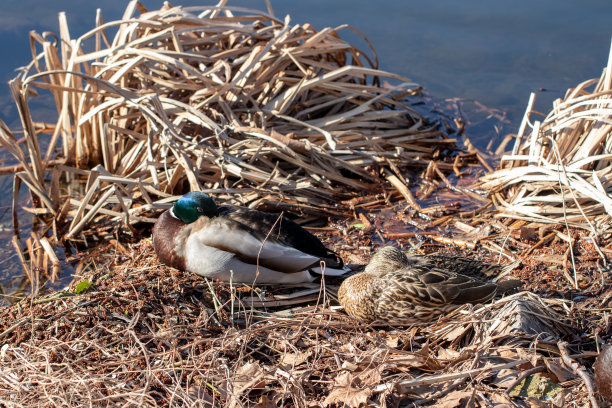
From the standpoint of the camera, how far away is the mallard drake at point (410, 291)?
296 centimetres

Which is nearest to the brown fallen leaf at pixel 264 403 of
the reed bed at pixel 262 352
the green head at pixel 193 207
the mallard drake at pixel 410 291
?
the reed bed at pixel 262 352

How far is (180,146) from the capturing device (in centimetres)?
454

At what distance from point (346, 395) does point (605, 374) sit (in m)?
Answer: 0.96

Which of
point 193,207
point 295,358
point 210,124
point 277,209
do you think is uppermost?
point 210,124

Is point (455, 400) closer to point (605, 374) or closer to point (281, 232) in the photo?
point (605, 374)

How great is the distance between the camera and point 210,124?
475 centimetres

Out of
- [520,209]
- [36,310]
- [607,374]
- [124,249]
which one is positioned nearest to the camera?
[607,374]

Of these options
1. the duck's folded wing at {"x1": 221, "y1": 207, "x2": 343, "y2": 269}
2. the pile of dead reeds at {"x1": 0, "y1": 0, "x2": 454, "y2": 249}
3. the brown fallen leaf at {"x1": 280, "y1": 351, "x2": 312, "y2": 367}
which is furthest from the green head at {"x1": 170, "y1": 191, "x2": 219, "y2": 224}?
the brown fallen leaf at {"x1": 280, "y1": 351, "x2": 312, "y2": 367}

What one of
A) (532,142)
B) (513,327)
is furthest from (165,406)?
(532,142)

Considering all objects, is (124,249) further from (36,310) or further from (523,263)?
(523,263)

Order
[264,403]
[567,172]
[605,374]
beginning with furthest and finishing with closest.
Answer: [567,172] → [264,403] → [605,374]

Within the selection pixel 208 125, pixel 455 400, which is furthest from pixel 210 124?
pixel 455 400

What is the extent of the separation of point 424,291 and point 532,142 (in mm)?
1935

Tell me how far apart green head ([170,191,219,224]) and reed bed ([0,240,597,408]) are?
41 centimetres
